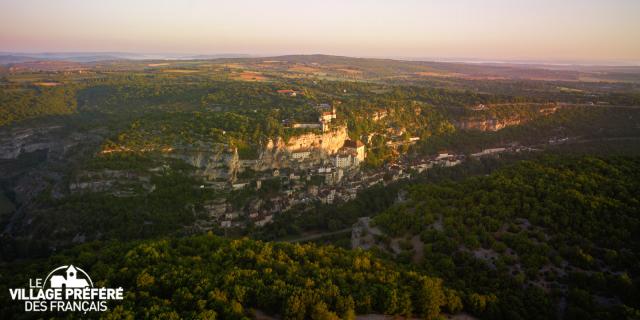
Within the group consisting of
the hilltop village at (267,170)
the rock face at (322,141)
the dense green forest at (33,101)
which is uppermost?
the dense green forest at (33,101)

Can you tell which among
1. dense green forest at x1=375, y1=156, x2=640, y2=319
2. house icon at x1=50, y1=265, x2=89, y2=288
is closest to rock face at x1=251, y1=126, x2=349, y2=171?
dense green forest at x1=375, y1=156, x2=640, y2=319

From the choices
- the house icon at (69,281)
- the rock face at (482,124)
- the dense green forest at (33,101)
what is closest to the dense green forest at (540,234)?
the house icon at (69,281)

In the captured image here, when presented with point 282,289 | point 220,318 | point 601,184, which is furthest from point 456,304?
point 601,184

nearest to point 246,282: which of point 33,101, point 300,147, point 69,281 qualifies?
point 69,281

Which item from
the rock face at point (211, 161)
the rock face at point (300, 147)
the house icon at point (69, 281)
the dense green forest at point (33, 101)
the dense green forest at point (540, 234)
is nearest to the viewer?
the house icon at point (69, 281)

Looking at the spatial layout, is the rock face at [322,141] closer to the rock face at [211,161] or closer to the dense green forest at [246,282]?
the rock face at [211,161]

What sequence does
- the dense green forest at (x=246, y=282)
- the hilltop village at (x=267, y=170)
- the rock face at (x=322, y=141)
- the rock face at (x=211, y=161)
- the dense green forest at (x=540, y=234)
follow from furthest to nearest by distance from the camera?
the rock face at (x=322, y=141) → the rock face at (x=211, y=161) → the hilltop village at (x=267, y=170) → the dense green forest at (x=540, y=234) → the dense green forest at (x=246, y=282)

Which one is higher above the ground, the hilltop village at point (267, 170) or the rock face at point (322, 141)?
the rock face at point (322, 141)

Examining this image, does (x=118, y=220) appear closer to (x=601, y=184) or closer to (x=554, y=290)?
(x=554, y=290)
